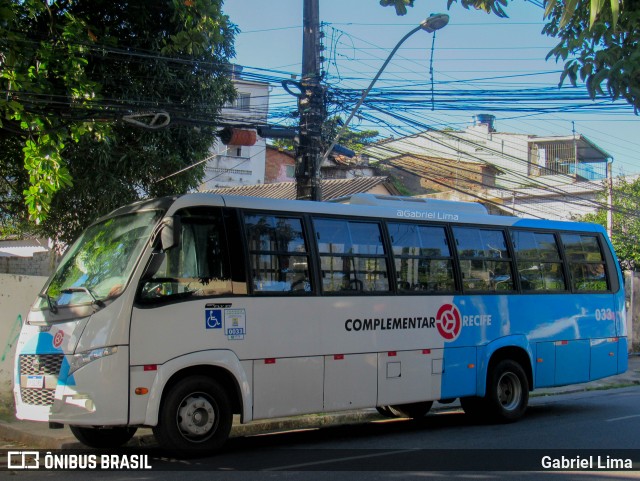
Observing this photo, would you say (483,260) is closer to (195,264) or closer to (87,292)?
(195,264)

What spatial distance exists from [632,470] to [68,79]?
896 cm

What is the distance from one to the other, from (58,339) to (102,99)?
4.67 meters

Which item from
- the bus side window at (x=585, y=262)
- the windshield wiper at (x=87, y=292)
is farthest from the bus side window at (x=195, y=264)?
the bus side window at (x=585, y=262)

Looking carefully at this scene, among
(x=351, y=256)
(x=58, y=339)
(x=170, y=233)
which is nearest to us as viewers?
(x=58, y=339)

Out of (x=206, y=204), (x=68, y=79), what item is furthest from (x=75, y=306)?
(x=68, y=79)

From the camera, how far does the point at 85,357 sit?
24.7 ft

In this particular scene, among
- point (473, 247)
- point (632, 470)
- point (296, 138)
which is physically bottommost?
point (632, 470)

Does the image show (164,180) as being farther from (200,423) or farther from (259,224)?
(200,423)

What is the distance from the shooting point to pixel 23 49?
1031cm

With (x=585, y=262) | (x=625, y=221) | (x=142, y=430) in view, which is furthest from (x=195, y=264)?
(x=625, y=221)

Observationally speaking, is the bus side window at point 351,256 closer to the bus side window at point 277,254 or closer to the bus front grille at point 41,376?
the bus side window at point 277,254

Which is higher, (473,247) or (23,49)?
(23,49)

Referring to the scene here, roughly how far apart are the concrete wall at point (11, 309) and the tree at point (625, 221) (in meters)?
20.5

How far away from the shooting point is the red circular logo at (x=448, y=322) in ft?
34.3
